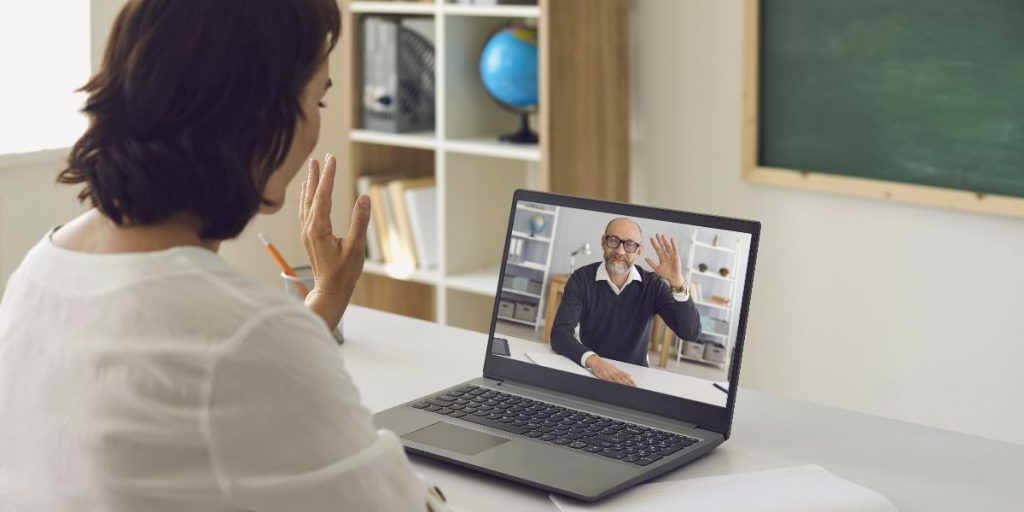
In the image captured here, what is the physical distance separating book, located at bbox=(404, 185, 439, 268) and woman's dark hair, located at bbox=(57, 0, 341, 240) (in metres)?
2.46

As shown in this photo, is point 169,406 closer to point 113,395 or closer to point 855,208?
point 113,395

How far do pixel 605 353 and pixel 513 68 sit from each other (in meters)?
1.70

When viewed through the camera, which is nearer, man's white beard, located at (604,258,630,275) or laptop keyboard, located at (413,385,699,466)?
laptop keyboard, located at (413,385,699,466)

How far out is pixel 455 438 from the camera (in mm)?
1479

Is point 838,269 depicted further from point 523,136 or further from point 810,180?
point 523,136

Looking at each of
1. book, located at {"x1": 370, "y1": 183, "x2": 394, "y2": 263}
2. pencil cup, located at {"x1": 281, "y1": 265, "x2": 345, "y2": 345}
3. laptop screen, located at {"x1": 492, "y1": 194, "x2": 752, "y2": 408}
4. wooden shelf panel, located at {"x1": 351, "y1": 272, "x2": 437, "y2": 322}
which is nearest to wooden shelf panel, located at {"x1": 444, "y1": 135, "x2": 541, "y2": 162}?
book, located at {"x1": 370, "y1": 183, "x2": 394, "y2": 263}

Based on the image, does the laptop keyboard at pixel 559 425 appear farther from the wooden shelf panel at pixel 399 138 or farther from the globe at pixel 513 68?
the wooden shelf panel at pixel 399 138

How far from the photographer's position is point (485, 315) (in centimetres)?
358

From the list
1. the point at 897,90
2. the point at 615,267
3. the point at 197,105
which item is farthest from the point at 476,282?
the point at 197,105

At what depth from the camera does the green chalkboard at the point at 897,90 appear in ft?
8.66

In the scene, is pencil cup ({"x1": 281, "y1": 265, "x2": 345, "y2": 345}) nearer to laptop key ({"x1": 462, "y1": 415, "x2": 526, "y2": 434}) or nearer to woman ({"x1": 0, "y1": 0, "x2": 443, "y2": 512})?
laptop key ({"x1": 462, "y1": 415, "x2": 526, "y2": 434})

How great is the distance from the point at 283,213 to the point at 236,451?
2799mm

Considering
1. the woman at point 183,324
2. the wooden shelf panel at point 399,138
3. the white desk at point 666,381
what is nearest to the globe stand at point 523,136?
the wooden shelf panel at point 399,138

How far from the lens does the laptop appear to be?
144 cm
